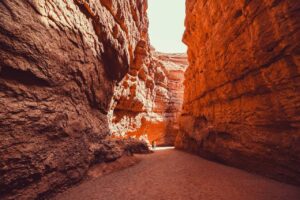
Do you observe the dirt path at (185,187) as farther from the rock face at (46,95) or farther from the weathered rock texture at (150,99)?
the weathered rock texture at (150,99)

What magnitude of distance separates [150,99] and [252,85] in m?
17.0

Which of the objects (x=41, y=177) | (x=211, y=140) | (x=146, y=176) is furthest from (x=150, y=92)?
(x=41, y=177)

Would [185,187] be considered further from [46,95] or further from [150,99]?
[150,99]

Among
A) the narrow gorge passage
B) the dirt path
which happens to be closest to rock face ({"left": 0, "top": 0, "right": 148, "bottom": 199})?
the narrow gorge passage

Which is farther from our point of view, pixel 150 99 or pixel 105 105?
pixel 150 99

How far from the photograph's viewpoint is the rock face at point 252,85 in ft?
12.1

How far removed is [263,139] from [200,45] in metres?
6.31

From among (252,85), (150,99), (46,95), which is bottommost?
(46,95)

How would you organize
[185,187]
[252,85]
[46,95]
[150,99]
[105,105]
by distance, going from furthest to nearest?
[150,99], [105,105], [252,85], [185,187], [46,95]

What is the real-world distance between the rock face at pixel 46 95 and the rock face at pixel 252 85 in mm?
5412

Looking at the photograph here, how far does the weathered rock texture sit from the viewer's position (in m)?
14.7

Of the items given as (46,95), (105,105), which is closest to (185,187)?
(46,95)

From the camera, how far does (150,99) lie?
21.5 metres

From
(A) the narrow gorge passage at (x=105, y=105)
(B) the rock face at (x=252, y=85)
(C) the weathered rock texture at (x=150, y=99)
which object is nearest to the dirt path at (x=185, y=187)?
(A) the narrow gorge passage at (x=105, y=105)
